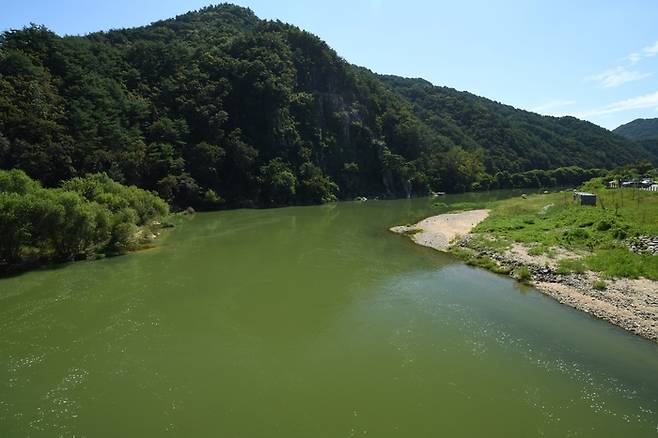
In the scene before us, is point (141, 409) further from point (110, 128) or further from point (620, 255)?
point (110, 128)

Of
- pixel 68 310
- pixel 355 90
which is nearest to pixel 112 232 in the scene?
pixel 68 310

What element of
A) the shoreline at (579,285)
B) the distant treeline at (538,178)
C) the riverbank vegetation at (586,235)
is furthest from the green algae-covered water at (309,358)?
the distant treeline at (538,178)

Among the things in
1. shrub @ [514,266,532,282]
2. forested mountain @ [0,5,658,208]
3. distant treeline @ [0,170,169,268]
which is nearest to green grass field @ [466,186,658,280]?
shrub @ [514,266,532,282]

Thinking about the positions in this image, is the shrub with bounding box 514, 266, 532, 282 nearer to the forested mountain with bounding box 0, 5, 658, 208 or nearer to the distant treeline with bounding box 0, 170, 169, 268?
the distant treeline with bounding box 0, 170, 169, 268

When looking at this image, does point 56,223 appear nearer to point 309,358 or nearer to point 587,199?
point 309,358

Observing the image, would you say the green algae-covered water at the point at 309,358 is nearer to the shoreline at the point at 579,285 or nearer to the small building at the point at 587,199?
the shoreline at the point at 579,285

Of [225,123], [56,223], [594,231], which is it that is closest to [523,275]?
[594,231]
